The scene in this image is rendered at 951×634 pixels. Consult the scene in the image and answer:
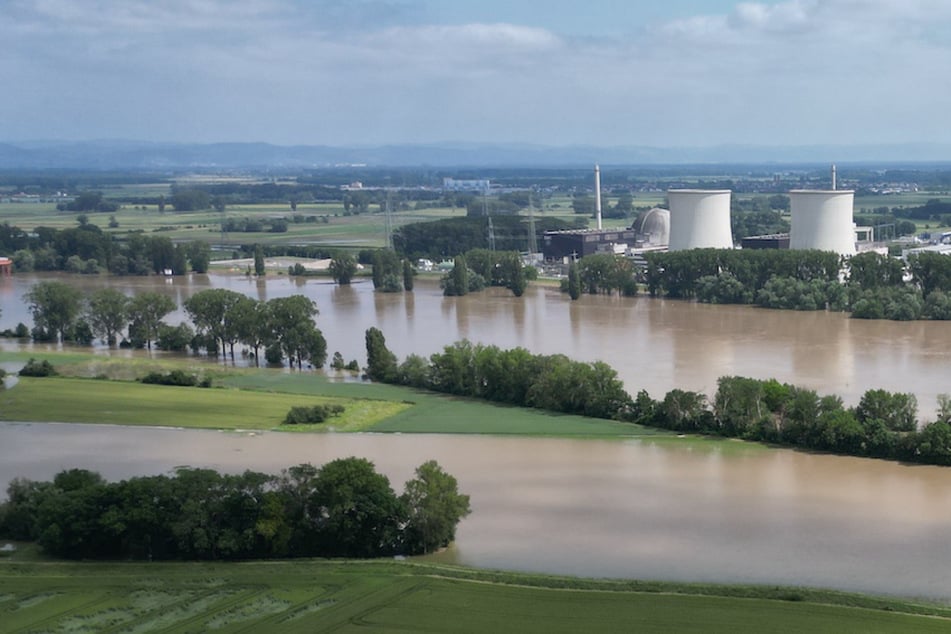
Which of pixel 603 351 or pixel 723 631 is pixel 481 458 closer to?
pixel 723 631

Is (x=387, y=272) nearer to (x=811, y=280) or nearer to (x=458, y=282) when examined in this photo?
(x=458, y=282)

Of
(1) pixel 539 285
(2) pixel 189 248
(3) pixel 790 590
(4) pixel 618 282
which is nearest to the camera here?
(3) pixel 790 590

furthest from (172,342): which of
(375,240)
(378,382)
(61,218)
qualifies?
(61,218)

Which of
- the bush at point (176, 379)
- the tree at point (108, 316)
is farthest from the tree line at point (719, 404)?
the tree at point (108, 316)

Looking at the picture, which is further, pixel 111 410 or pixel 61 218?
pixel 61 218

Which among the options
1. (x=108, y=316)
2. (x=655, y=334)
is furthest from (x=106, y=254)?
(x=655, y=334)

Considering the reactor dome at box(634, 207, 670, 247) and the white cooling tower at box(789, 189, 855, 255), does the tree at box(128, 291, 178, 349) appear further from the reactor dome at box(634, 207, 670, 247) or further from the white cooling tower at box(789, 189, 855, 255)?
the reactor dome at box(634, 207, 670, 247)
